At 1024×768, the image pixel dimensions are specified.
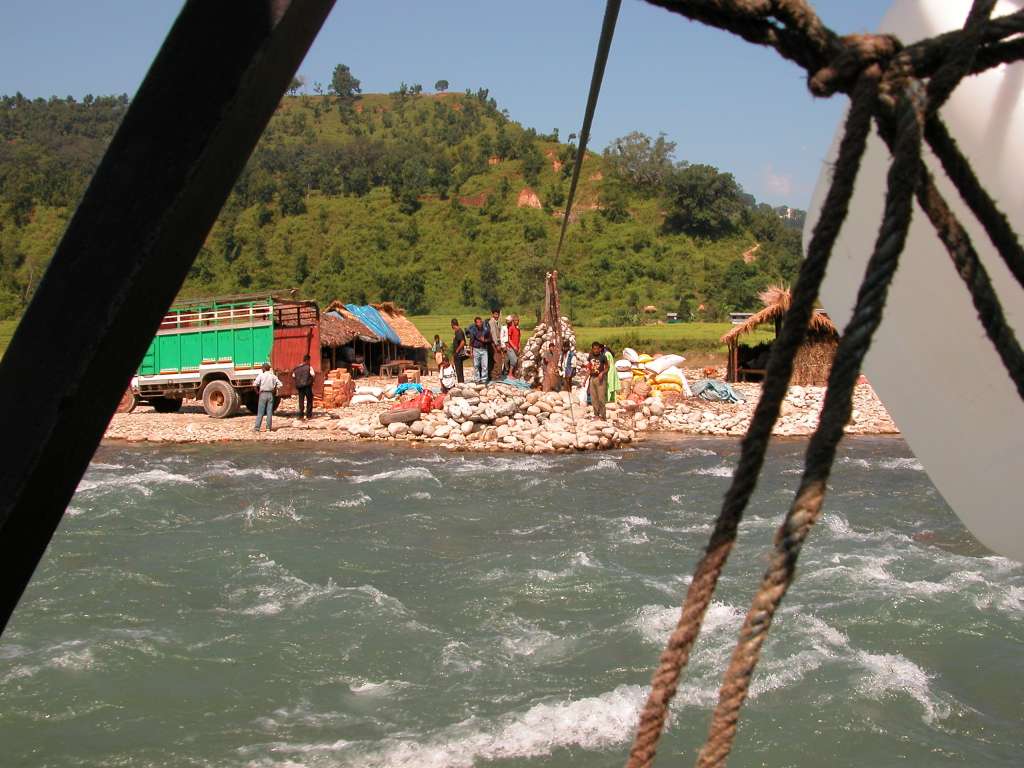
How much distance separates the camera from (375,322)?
27625mm

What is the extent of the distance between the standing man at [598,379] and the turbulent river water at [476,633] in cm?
504

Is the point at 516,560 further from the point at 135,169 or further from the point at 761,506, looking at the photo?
the point at 135,169

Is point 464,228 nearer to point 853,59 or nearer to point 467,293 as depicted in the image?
point 467,293

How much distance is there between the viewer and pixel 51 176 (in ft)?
212

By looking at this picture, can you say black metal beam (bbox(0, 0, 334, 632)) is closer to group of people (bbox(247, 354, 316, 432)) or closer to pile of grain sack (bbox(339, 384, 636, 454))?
pile of grain sack (bbox(339, 384, 636, 454))

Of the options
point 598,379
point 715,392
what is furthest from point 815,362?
point 598,379

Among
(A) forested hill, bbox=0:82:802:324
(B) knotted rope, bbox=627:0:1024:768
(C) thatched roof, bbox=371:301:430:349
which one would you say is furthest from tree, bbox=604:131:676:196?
(B) knotted rope, bbox=627:0:1024:768

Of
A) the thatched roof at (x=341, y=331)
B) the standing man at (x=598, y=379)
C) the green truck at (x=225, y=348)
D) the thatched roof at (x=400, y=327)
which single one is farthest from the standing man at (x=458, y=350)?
the thatched roof at (x=400, y=327)

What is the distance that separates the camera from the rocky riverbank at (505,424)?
677 inches

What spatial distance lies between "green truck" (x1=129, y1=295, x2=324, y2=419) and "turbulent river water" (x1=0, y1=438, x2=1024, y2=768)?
661 centimetres

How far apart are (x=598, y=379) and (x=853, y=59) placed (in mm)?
16998

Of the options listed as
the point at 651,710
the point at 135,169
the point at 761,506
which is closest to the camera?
the point at 651,710

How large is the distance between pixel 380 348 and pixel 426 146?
177 ft

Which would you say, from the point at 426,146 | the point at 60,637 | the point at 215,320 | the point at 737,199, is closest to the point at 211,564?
the point at 60,637
